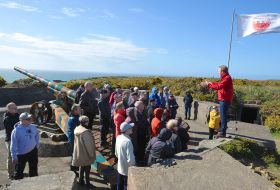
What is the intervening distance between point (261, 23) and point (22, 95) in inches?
635

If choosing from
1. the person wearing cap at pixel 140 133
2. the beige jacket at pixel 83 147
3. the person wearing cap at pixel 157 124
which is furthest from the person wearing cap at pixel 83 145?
the person wearing cap at pixel 157 124

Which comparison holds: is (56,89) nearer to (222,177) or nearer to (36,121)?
(36,121)

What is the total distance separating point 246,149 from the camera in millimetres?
8516

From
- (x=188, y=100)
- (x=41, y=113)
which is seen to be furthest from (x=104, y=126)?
(x=188, y=100)

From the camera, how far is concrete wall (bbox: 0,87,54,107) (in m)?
23.5

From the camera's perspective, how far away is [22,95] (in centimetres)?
2428

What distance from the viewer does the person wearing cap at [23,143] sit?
7402 mm

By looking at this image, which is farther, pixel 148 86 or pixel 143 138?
pixel 148 86

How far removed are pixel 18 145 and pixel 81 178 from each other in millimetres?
1553

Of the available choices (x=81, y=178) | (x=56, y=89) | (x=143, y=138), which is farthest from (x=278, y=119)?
(x=81, y=178)

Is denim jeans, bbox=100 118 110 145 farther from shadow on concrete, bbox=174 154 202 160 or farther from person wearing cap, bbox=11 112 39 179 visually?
shadow on concrete, bbox=174 154 202 160

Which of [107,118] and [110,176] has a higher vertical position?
[107,118]

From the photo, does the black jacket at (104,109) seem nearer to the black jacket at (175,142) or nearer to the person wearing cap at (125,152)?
the black jacket at (175,142)

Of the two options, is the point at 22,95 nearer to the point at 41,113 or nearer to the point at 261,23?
the point at 41,113
